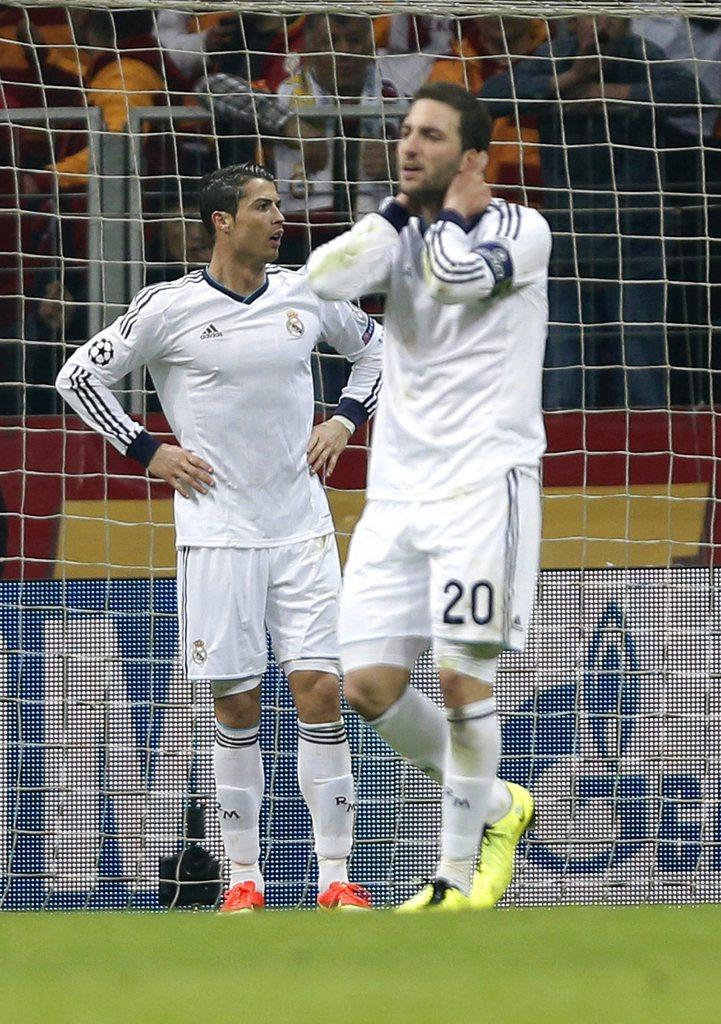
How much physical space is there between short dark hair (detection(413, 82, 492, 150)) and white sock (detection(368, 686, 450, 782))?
130 centimetres

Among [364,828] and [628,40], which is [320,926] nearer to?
[364,828]

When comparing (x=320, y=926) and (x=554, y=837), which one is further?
(x=554, y=837)

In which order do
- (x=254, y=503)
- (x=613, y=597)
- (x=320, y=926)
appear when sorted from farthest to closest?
(x=613, y=597)
(x=254, y=503)
(x=320, y=926)

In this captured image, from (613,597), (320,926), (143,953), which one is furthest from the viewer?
(613,597)

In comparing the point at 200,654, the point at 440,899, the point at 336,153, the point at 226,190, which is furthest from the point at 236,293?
the point at 440,899

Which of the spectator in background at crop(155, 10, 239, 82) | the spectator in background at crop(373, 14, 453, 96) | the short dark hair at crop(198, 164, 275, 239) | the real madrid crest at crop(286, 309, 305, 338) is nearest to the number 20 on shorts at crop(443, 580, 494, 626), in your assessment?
the real madrid crest at crop(286, 309, 305, 338)

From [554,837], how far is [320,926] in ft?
10.7

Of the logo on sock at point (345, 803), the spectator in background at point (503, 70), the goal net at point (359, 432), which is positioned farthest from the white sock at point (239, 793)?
the spectator in background at point (503, 70)

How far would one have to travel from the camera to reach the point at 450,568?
4.43 metres

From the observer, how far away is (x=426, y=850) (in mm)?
7082

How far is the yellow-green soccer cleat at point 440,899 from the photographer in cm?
443

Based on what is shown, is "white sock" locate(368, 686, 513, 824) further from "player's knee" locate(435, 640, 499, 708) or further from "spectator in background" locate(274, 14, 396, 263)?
"spectator in background" locate(274, 14, 396, 263)

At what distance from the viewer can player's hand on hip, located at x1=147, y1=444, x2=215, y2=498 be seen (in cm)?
582

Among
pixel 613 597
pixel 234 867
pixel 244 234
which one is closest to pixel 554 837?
pixel 613 597
